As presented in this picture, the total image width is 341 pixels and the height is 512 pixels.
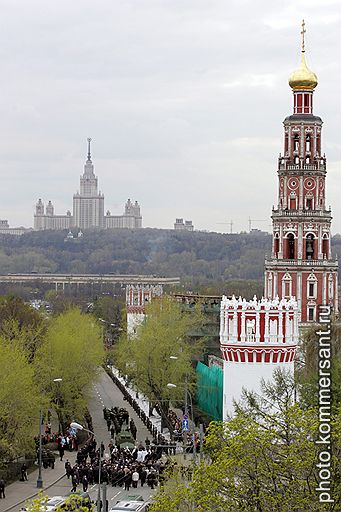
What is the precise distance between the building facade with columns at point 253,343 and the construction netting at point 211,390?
16.1m

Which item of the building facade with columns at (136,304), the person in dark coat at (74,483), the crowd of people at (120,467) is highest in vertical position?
the building facade with columns at (136,304)

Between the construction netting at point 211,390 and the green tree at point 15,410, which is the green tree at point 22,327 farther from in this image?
the construction netting at point 211,390

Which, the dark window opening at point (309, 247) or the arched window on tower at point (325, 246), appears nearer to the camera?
the dark window opening at point (309, 247)

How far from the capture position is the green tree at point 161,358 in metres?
56.4

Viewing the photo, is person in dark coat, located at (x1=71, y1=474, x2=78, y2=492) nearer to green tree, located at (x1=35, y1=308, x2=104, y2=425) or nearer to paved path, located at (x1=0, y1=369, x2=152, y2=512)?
paved path, located at (x1=0, y1=369, x2=152, y2=512)

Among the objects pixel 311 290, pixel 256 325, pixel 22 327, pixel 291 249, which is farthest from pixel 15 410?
pixel 311 290

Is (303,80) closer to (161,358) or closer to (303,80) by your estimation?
(303,80)

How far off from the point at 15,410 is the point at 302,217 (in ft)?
89.6

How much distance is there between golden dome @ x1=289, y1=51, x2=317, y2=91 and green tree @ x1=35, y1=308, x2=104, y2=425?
18.4 metres

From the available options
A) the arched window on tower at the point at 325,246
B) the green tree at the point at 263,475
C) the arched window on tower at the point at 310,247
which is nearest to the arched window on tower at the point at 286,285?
the arched window on tower at the point at 310,247

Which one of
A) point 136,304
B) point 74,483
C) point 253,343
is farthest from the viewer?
point 136,304

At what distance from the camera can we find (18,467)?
43.0 m

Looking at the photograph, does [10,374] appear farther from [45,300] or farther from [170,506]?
[45,300]

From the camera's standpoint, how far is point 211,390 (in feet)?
180
